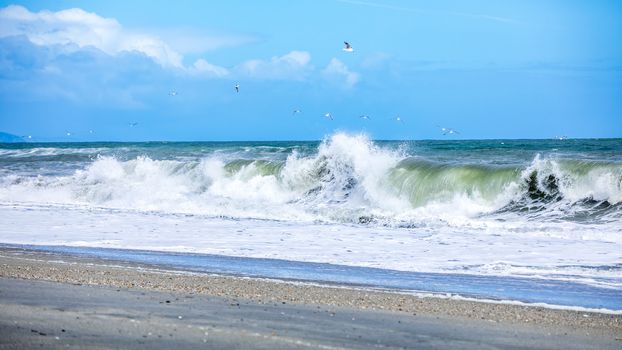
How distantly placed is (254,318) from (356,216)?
45.1 ft

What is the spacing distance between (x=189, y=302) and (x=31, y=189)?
80.4 feet

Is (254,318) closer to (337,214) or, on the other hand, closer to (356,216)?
(356,216)

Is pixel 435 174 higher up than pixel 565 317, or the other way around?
pixel 435 174

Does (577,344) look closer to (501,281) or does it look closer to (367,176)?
Result: (501,281)

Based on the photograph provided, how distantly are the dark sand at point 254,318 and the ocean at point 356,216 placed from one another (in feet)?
4.43

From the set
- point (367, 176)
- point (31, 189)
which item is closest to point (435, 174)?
point (367, 176)

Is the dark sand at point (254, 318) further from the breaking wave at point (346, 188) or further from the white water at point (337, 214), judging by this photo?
the breaking wave at point (346, 188)

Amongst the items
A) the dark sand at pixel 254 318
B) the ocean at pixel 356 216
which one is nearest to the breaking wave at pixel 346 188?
the ocean at pixel 356 216

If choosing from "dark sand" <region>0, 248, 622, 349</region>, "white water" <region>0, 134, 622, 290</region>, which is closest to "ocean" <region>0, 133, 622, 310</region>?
"white water" <region>0, 134, 622, 290</region>

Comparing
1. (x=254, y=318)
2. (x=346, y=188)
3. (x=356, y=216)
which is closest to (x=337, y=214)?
(x=356, y=216)

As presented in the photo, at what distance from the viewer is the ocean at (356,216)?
452 inches

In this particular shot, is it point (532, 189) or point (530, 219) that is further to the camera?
point (532, 189)

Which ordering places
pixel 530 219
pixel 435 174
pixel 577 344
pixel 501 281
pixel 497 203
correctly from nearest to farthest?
pixel 577 344, pixel 501 281, pixel 530 219, pixel 497 203, pixel 435 174

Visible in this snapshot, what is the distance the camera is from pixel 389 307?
765 centimetres
